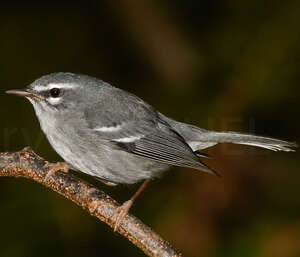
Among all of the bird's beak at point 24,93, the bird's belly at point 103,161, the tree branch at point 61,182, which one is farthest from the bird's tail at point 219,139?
the tree branch at point 61,182

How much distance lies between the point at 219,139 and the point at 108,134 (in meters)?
1.04

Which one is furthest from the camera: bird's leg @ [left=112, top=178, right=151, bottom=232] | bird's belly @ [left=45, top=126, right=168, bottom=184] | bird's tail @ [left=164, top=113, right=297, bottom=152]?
bird's tail @ [left=164, top=113, right=297, bottom=152]

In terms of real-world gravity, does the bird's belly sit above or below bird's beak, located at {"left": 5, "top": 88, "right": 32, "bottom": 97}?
below

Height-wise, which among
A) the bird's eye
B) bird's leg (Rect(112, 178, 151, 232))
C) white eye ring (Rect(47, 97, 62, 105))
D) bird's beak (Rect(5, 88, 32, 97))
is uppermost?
bird's beak (Rect(5, 88, 32, 97))

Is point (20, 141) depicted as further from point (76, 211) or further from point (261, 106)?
point (261, 106)

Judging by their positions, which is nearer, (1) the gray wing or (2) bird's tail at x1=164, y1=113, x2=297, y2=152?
(2) bird's tail at x1=164, y1=113, x2=297, y2=152

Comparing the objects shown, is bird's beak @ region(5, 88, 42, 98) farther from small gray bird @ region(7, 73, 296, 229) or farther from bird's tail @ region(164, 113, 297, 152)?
bird's tail @ region(164, 113, 297, 152)

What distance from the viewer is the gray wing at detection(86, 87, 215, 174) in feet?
13.2

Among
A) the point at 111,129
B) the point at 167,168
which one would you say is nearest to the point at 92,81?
the point at 111,129

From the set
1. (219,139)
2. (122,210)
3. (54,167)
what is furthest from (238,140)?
(54,167)

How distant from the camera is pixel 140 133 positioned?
429cm

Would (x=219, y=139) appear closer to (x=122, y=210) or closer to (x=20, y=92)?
(x=122, y=210)

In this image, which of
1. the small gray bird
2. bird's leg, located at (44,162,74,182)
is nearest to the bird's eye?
the small gray bird

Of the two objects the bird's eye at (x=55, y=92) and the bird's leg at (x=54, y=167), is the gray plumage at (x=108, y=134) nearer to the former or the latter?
the bird's eye at (x=55, y=92)
